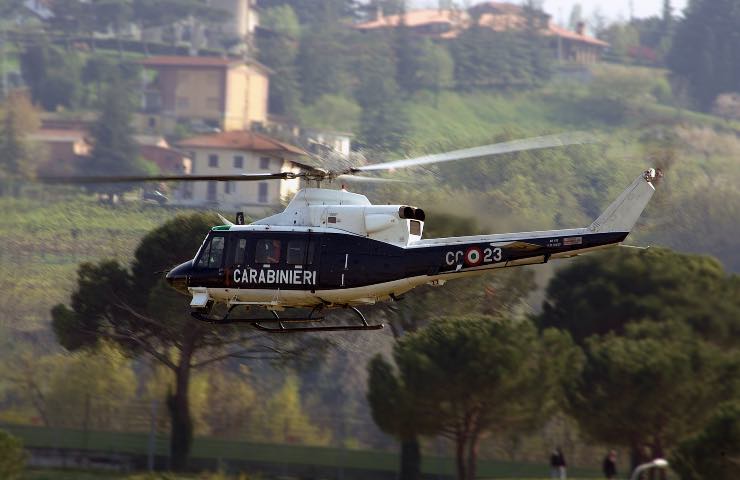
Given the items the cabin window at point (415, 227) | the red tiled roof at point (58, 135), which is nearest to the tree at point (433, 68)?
the red tiled roof at point (58, 135)

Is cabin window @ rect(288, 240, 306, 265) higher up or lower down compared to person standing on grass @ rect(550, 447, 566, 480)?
higher up

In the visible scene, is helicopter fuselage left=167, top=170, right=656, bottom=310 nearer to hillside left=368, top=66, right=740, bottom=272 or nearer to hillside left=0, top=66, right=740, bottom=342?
hillside left=368, top=66, right=740, bottom=272

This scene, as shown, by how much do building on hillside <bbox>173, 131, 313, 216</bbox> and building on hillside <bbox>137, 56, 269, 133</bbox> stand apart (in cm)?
2658

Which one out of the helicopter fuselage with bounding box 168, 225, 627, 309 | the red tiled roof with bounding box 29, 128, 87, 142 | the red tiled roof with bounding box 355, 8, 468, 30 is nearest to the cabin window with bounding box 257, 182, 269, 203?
the helicopter fuselage with bounding box 168, 225, 627, 309

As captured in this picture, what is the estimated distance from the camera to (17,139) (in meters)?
83.7

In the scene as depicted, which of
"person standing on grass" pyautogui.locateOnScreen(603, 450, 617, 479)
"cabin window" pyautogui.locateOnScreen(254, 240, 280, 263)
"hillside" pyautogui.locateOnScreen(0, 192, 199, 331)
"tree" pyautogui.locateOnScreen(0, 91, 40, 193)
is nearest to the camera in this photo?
"cabin window" pyautogui.locateOnScreen(254, 240, 280, 263)

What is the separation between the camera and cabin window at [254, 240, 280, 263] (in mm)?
21297

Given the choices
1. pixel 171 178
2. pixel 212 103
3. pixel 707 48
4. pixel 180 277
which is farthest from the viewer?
pixel 707 48

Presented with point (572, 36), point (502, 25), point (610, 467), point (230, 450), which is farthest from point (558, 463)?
point (572, 36)

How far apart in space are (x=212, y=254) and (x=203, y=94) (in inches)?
4196

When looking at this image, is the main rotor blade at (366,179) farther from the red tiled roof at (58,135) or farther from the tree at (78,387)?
the red tiled roof at (58,135)

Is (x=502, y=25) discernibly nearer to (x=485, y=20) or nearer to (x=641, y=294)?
(x=485, y=20)

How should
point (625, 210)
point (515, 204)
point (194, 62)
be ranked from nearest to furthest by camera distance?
point (625, 210), point (515, 204), point (194, 62)

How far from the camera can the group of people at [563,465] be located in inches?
1246
